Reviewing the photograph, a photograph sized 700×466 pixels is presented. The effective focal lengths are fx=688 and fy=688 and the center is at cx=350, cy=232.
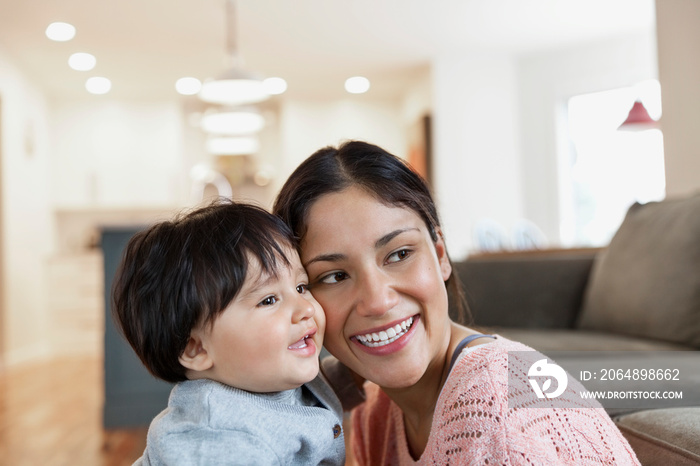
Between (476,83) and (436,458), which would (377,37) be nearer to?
(476,83)

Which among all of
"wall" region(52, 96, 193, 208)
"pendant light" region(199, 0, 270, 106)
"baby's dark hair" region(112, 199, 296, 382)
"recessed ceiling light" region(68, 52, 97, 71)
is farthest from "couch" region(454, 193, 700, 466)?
"wall" region(52, 96, 193, 208)

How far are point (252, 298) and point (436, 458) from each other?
35 centimetres

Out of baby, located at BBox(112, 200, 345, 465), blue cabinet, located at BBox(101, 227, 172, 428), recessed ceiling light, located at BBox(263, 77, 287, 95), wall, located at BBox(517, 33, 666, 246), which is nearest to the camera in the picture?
baby, located at BBox(112, 200, 345, 465)

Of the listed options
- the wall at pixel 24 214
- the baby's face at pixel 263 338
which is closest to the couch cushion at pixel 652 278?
the baby's face at pixel 263 338

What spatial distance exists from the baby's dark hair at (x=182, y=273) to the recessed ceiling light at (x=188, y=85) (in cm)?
684

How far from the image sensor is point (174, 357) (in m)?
1.02

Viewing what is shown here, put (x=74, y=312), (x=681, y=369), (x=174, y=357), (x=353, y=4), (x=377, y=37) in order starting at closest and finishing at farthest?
(x=174, y=357), (x=681, y=369), (x=353, y=4), (x=377, y=37), (x=74, y=312)

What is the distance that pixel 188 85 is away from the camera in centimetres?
784

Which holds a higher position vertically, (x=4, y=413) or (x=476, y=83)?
(x=476, y=83)

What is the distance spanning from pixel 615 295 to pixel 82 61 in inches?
235

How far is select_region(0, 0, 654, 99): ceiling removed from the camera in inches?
216

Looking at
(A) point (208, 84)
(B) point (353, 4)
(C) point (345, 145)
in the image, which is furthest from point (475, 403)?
(B) point (353, 4)

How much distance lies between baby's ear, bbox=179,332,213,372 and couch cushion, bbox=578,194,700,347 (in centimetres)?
151

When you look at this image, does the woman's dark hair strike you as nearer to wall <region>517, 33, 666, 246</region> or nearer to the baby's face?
the baby's face
